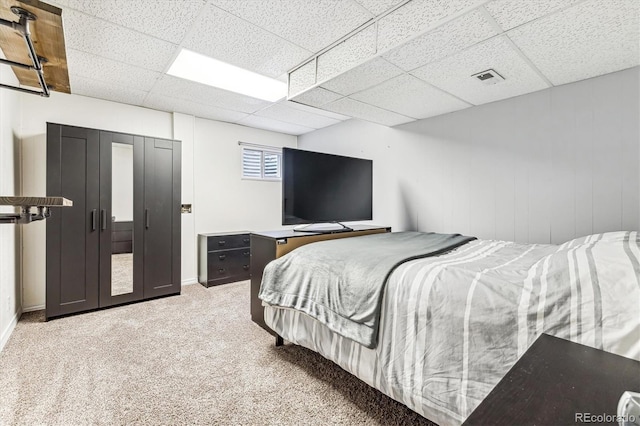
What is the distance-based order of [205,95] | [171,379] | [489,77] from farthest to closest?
[205,95] → [489,77] → [171,379]

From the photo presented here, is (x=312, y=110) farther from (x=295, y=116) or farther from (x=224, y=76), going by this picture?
(x=224, y=76)

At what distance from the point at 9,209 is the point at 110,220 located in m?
0.84

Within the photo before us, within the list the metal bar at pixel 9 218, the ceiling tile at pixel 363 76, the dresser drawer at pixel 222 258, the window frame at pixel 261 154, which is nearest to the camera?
the metal bar at pixel 9 218

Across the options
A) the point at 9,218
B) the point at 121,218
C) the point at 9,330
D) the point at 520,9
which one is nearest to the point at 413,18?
the point at 520,9

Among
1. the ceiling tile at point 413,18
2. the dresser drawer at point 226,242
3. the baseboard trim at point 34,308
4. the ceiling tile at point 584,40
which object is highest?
the ceiling tile at point 413,18

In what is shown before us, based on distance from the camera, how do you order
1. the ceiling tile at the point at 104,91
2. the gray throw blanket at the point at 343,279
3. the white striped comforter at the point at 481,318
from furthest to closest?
the ceiling tile at the point at 104,91, the gray throw blanket at the point at 343,279, the white striped comforter at the point at 481,318

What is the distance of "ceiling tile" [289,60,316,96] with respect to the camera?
8.20ft

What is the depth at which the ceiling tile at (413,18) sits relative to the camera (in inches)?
62.6

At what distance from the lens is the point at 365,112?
3.13 meters

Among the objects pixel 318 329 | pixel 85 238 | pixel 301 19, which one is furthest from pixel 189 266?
pixel 301 19

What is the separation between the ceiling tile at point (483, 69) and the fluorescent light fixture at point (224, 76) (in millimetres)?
1616

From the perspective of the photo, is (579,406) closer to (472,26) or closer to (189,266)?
(472,26)

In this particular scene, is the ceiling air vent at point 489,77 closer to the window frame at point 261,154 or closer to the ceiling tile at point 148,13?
the ceiling tile at point 148,13

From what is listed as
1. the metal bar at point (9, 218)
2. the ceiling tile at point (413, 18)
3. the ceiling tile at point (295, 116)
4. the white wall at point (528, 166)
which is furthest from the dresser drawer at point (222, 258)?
the ceiling tile at point (413, 18)
